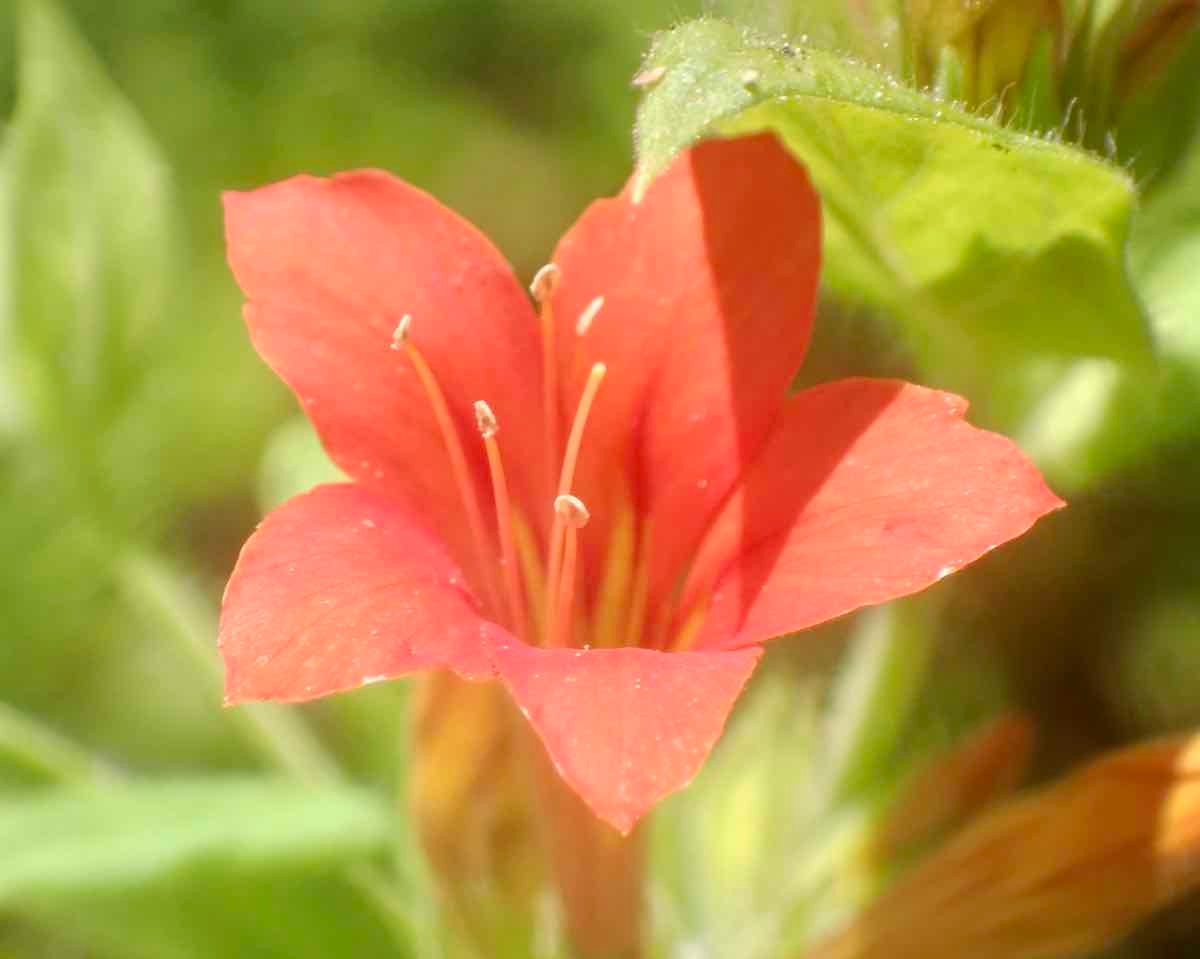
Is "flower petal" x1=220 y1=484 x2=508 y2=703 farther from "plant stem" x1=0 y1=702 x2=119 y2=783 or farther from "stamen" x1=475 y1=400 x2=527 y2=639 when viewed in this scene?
"plant stem" x1=0 y1=702 x2=119 y2=783

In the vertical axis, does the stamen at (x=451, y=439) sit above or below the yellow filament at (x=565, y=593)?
above

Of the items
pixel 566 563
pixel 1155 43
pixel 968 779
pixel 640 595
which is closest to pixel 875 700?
pixel 968 779

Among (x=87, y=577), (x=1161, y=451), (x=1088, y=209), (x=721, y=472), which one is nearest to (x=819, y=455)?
(x=721, y=472)

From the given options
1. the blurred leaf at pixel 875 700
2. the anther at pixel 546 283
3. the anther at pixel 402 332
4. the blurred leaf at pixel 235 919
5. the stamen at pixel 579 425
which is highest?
the anther at pixel 546 283

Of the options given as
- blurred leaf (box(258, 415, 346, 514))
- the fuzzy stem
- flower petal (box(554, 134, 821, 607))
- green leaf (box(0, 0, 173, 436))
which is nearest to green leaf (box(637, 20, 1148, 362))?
flower petal (box(554, 134, 821, 607))

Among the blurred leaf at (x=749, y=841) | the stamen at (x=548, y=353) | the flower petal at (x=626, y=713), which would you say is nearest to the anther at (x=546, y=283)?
the stamen at (x=548, y=353)

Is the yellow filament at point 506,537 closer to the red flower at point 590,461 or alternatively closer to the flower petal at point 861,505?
the red flower at point 590,461

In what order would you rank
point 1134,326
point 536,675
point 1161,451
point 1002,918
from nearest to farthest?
point 536,675, point 1134,326, point 1002,918, point 1161,451

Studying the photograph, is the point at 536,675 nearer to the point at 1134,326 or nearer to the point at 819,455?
the point at 819,455
